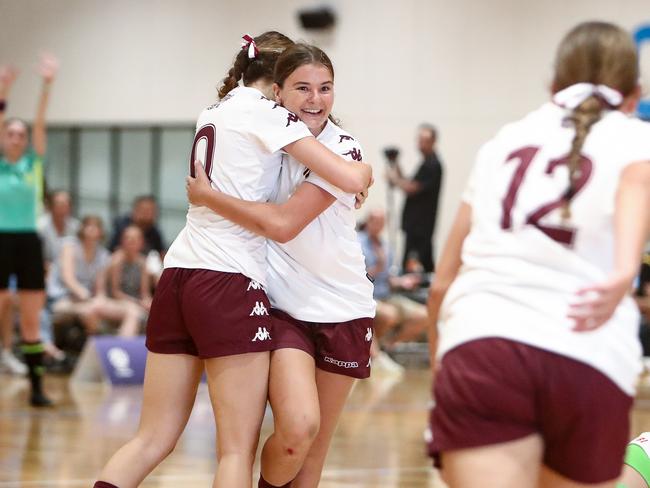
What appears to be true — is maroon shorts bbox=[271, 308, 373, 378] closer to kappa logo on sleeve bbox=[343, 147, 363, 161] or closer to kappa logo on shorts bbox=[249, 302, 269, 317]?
kappa logo on shorts bbox=[249, 302, 269, 317]

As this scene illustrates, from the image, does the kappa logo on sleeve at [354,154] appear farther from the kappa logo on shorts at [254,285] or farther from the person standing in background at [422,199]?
the person standing in background at [422,199]

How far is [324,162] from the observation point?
2.95m

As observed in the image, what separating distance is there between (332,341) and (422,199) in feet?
27.2

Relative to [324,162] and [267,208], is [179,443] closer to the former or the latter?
[267,208]

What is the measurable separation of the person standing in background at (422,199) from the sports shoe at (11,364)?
406cm

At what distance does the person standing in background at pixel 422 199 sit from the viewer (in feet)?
36.8

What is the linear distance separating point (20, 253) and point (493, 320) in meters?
5.23

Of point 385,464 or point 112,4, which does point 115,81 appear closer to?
point 112,4

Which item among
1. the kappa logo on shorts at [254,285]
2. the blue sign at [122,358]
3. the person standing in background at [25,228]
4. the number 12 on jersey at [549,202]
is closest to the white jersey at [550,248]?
the number 12 on jersey at [549,202]

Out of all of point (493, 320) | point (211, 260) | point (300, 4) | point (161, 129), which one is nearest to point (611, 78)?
point (493, 320)

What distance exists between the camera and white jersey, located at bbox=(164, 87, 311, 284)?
297 centimetres

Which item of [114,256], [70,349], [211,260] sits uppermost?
[211,260]

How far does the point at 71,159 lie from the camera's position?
14.9m

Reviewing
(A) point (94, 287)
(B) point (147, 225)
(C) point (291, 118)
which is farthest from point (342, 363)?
(B) point (147, 225)
